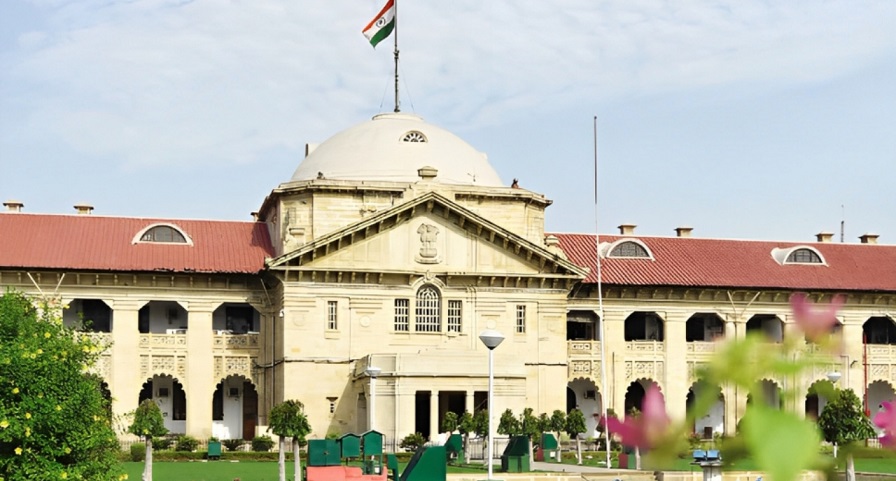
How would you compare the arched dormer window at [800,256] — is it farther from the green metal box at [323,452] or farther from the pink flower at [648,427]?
the pink flower at [648,427]

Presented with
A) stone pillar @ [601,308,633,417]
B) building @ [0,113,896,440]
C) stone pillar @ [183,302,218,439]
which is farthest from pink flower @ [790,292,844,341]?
stone pillar @ [601,308,633,417]

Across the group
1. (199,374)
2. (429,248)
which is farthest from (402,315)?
(199,374)

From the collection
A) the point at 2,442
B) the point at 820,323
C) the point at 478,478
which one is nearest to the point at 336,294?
the point at 478,478

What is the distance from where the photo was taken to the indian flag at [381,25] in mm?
64688

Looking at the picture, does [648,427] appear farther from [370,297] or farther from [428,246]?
[428,246]

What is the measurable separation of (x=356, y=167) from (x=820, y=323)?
5939 centimetres

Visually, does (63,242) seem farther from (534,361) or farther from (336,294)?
(534,361)

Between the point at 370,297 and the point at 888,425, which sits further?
the point at 370,297

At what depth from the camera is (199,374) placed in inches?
2309

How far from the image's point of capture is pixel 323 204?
59719 millimetres

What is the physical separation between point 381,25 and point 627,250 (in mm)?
16295

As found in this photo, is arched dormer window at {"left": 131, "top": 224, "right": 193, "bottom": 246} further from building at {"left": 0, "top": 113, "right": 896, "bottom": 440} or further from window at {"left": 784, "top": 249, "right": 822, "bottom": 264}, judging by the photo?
window at {"left": 784, "top": 249, "right": 822, "bottom": 264}

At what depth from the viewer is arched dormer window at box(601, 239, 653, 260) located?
6519 cm

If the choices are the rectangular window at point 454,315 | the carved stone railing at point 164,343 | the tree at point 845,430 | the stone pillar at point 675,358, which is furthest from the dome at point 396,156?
the tree at point 845,430
